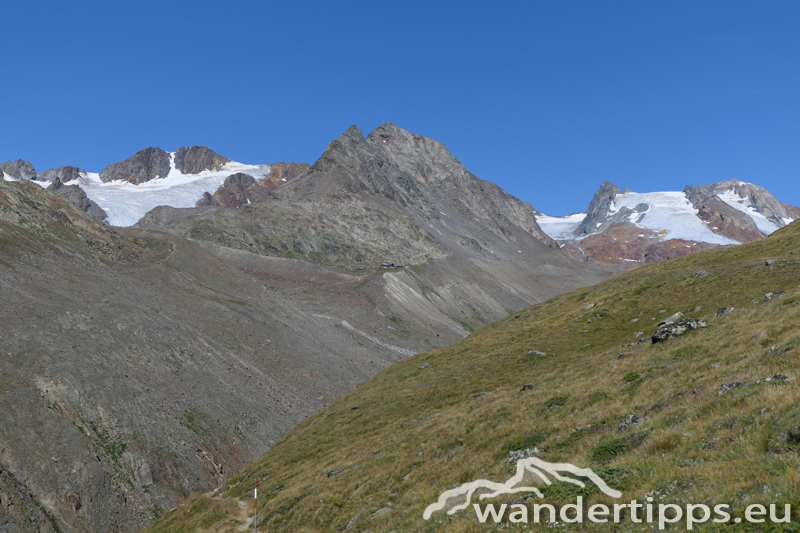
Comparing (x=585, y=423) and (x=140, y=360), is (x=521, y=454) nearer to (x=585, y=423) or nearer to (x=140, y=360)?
(x=585, y=423)

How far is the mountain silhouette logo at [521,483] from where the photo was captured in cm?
1163

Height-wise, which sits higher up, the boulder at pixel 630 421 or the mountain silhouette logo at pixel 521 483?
the boulder at pixel 630 421

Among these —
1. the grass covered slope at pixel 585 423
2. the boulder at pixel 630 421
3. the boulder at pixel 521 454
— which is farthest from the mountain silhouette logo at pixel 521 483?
the boulder at pixel 630 421

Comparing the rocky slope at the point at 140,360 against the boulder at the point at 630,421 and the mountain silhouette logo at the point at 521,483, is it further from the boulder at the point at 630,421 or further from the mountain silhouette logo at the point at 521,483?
the boulder at the point at 630,421

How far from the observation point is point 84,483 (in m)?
31.3

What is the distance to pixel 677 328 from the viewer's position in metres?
25.6

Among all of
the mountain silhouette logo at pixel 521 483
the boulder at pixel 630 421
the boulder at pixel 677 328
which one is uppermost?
the boulder at pixel 677 328

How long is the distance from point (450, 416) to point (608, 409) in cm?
1015

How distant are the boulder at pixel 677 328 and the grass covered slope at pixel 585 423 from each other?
2.75 feet

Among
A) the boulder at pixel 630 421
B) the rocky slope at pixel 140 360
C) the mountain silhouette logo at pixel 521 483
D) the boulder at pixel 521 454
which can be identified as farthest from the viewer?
the rocky slope at pixel 140 360

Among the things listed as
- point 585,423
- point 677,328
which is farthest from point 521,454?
point 677,328

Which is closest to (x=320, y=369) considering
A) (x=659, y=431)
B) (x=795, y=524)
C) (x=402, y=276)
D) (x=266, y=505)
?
(x=266, y=505)

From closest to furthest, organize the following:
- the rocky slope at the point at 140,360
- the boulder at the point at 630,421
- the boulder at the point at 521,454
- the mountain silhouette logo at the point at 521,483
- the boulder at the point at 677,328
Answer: the mountain silhouette logo at the point at 521,483 → the boulder at the point at 630,421 → the boulder at the point at 521,454 → the boulder at the point at 677,328 → the rocky slope at the point at 140,360

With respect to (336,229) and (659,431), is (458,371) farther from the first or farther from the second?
(336,229)
